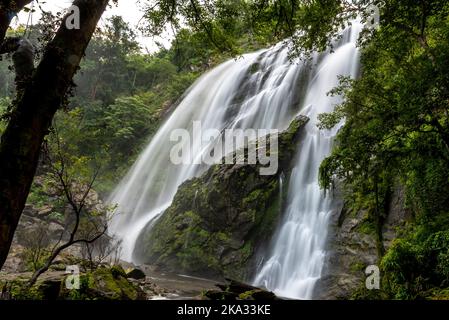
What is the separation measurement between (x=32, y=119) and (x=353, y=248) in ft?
36.1

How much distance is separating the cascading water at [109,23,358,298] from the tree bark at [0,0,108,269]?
764 cm

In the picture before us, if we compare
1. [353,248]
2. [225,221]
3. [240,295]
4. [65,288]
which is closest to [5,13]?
[65,288]

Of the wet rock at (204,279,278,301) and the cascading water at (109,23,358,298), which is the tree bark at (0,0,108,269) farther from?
the cascading water at (109,23,358,298)

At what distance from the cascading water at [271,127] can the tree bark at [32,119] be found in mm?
7640

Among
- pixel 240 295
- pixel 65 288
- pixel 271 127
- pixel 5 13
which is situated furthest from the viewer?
pixel 271 127

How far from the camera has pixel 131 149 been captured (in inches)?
1273

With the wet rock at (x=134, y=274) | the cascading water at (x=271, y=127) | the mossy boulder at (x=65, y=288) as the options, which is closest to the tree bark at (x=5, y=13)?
the mossy boulder at (x=65, y=288)

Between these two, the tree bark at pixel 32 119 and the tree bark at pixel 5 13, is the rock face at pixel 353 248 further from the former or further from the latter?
the tree bark at pixel 5 13

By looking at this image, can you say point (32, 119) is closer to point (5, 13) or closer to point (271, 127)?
point (5, 13)

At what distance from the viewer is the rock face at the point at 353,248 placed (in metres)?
10.8

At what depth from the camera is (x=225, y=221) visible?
52.2ft
